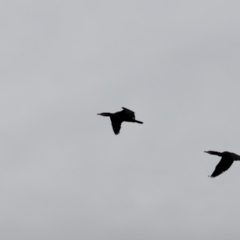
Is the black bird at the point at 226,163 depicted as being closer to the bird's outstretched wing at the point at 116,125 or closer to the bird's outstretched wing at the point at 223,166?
the bird's outstretched wing at the point at 223,166

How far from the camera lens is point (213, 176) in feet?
214

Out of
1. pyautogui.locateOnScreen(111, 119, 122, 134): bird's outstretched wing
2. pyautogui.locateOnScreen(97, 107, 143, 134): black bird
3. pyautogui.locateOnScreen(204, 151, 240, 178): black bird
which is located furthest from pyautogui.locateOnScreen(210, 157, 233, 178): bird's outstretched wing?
pyautogui.locateOnScreen(111, 119, 122, 134): bird's outstretched wing

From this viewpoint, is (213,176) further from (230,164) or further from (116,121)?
(116,121)

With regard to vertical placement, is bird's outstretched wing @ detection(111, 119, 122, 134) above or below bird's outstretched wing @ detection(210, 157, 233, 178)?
above

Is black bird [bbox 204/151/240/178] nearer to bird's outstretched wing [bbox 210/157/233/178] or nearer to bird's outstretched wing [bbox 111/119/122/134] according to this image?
bird's outstretched wing [bbox 210/157/233/178]

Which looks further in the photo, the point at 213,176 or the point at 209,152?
the point at 209,152

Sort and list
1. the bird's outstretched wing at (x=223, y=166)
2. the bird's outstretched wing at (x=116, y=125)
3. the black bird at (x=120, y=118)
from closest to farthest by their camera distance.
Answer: the bird's outstretched wing at (x=223, y=166) → the black bird at (x=120, y=118) → the bird's outstretched wing at (x=116, y=125)

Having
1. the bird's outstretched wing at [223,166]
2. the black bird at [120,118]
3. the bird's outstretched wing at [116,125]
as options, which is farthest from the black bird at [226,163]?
the bird's outstretched wing at [116,125]

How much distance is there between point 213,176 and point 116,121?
802cm

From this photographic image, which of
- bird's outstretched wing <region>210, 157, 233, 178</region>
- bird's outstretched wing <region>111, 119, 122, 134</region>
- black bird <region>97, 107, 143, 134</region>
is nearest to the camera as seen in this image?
bird's outstretched wing <region>210, 157, 233, 178</region>

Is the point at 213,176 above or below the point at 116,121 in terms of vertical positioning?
below

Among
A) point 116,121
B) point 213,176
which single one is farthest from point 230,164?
point 116,121

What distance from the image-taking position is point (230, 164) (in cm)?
6600

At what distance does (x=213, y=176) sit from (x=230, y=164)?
1.65 metres
